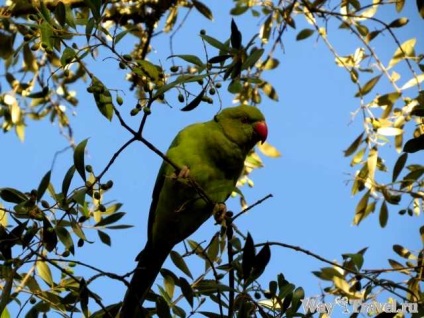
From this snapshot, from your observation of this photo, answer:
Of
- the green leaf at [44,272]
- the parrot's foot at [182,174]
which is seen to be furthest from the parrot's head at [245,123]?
the green leaf at [44,272]

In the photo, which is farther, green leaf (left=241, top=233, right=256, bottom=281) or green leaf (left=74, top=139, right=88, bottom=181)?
green leaf (left=74, top=139, right=88, bottom=181)

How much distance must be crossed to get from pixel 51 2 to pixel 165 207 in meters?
1.52

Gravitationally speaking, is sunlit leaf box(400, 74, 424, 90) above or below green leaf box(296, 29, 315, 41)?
below

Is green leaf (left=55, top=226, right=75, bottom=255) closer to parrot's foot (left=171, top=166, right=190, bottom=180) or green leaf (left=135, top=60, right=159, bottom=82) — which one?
parrot's foot (left=171, top=166, right=190, bottom=180)

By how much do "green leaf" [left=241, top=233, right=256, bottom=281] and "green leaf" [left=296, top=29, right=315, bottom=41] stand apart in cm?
272

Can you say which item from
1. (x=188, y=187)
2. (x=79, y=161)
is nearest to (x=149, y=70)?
(x=79, y=161)

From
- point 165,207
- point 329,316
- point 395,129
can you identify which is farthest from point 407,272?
point 165,207

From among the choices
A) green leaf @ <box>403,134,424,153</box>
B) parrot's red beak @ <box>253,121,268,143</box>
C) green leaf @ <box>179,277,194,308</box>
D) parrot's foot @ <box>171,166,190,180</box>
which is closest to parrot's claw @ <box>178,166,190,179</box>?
parrot's foot @ <box>171,166,190,180</box>

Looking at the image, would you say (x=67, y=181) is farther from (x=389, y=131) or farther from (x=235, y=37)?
(x=389, y=131)

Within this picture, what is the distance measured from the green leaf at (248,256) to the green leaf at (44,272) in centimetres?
109

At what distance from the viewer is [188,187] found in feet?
10.0

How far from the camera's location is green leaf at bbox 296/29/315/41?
4.41 metres

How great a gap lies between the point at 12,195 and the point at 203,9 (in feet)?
8.64

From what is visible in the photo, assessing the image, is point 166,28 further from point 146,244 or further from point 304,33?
point 146,244
